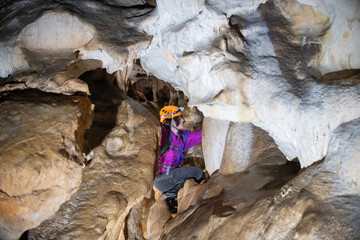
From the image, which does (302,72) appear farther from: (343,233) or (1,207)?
(1,207)

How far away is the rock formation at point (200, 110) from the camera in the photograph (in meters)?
1.79

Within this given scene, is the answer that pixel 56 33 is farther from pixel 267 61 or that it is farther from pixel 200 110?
pixel 267 61

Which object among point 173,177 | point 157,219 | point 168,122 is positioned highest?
point 168,122

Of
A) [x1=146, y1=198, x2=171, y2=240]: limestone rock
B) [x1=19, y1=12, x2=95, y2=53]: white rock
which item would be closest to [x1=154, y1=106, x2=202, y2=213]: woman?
[x1=146, y1=198, x2=171, y2=240]: limestone rock

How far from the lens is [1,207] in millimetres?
1805

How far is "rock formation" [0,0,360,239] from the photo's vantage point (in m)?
1.79

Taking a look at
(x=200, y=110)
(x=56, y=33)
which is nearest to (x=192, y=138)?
(x=200, y=110)

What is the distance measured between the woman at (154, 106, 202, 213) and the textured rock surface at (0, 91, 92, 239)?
186cm

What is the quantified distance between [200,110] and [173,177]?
1.62 metres

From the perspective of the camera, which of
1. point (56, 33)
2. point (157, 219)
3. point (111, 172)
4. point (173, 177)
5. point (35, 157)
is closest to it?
point (35, 157)

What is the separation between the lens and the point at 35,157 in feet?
6.14

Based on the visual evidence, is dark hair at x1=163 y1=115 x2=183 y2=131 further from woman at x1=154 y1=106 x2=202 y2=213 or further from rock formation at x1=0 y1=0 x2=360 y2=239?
rock formation at x1=0 y1=0 x2=360 y2=239

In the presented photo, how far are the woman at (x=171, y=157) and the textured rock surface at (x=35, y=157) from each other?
186cm

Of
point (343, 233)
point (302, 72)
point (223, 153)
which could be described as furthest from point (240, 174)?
point (343, 233)
